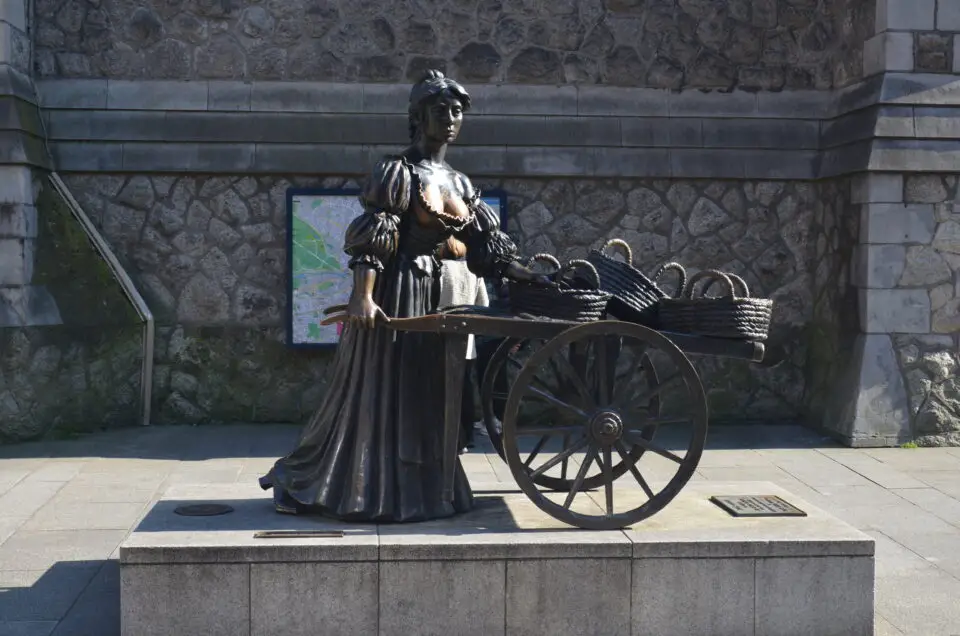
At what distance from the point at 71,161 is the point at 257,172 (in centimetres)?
142

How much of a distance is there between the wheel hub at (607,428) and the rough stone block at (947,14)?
5689mm

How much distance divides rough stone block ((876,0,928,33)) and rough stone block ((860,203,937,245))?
1.32m

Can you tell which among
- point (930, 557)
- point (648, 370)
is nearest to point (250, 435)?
point (648, 370)

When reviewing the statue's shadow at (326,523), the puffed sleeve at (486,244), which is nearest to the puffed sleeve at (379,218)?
the puffed sleeve at (486,244)

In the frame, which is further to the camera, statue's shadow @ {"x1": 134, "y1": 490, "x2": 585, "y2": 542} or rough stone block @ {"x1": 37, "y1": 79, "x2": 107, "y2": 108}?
rough stone block @ {"x1": 37, "y1": 79, "x2": 107, "y2": 108}

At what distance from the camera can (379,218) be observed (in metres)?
5.05

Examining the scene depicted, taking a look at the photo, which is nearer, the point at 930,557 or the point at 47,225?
the point at 930,557

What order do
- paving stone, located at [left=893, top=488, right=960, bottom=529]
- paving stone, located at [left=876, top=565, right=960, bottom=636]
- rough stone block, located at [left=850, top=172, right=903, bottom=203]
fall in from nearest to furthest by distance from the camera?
paving stone, located at [left=876, top=565, right=960, bottom=636] → paving stone, located at [left=893, top=488, right=960, bottom=529] → rough stone block, located at [left=850, top=172, right=903, bottom=203]

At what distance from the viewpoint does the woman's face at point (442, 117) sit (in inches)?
202

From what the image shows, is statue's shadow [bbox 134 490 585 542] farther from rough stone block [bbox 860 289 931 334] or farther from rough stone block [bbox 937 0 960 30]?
rough stone block [bbox 937 0 960 30]

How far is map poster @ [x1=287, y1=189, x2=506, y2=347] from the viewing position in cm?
948

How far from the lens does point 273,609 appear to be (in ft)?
15.4

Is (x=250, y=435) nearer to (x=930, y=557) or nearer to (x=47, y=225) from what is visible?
(x=47, y=225)

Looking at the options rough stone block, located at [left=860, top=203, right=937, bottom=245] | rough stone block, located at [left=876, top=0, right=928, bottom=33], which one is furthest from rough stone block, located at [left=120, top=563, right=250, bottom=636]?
rough stone block, located at [left=876, top=0, right=928, bottom=33]
